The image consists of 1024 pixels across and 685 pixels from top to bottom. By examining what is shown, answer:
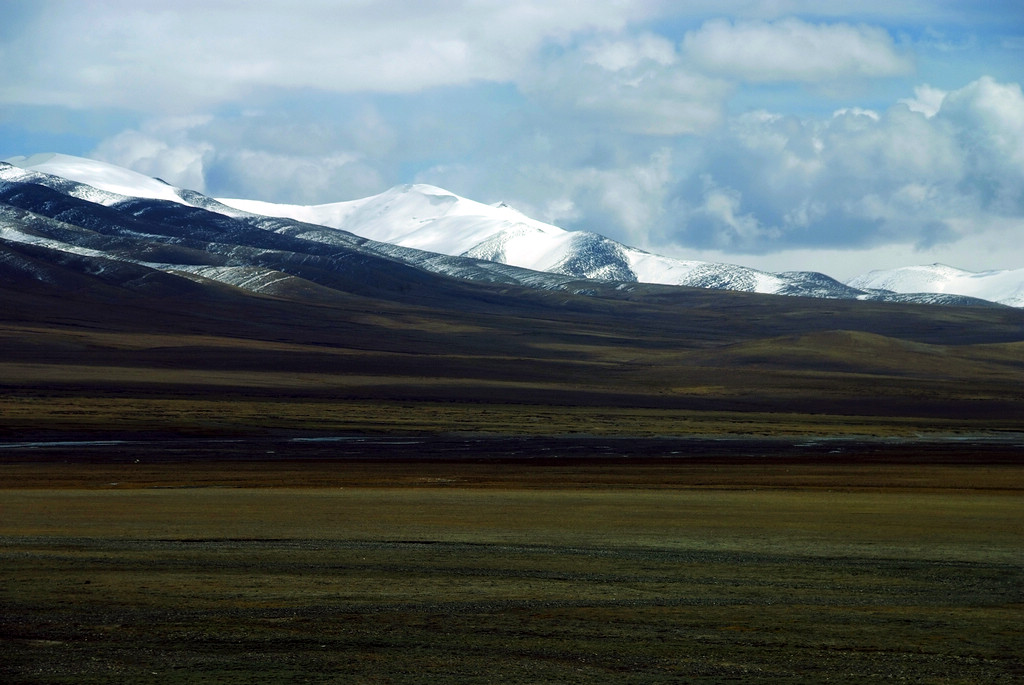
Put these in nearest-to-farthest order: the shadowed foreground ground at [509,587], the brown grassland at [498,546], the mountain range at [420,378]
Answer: the shadowed foreground ground at [509,587]
the brown grassland at [498,546]
the mountain range at [420,378]

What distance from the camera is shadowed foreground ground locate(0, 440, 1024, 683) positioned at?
12.4 meters

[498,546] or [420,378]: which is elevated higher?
[498,546]

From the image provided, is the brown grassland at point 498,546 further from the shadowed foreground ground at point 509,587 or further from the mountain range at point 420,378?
the mountain range at point 420,378

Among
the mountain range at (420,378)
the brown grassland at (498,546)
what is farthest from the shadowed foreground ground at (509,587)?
the mountain range at (420,378)

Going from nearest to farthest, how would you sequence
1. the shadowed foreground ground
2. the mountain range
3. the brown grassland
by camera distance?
1. the shadowed foreground ground
2. the brown grassland
3. the mountain range

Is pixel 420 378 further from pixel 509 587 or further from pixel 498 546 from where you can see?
pixel 509 587

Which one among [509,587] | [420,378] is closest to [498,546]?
[509,587]

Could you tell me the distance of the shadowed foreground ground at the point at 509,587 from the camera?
40.6 feet

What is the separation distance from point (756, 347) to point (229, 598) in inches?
5277

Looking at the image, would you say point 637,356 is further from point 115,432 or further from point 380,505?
point 380,505

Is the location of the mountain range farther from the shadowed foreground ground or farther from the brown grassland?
the shadowed foreground ground

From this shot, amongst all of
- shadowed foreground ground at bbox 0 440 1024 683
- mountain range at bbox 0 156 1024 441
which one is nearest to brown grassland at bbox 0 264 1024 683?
shadowed foreground ground at bbox 0 440 1024 683

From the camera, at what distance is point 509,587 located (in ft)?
55.9

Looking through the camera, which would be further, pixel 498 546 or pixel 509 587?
pixel 498 546
